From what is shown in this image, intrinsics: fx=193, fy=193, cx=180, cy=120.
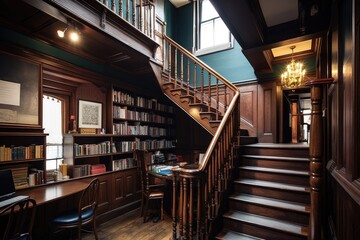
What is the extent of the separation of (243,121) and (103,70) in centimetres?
353

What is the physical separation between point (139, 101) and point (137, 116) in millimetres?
378

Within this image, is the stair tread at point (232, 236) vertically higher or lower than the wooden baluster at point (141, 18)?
lower

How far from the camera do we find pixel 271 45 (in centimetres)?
343

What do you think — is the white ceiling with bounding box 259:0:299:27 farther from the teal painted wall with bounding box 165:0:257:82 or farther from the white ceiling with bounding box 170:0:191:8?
the white ceiling with bounding box 170:0:191:8

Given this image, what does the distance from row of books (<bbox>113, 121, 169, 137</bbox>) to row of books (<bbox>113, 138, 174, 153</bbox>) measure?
0.18 meters

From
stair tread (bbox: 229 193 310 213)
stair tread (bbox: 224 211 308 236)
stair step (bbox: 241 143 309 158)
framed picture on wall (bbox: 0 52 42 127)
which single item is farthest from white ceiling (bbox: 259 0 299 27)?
framed picture on wall (bbox: 0 52 42 127)

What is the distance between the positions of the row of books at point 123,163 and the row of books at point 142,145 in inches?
8.4

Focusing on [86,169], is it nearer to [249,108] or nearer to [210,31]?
[249,108]

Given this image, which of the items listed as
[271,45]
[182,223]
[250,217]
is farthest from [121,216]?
[271,45]

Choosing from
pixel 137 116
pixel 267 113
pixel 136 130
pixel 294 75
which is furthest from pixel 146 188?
pixel 294 75

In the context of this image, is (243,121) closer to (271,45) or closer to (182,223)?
(271,45)

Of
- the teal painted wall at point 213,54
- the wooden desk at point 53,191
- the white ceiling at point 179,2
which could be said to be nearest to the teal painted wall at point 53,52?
the wooden desk at point 53,191

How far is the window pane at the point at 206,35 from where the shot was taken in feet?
19.7

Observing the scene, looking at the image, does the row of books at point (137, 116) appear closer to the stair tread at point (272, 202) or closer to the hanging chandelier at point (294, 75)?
the stair tread at point (272, 202)
